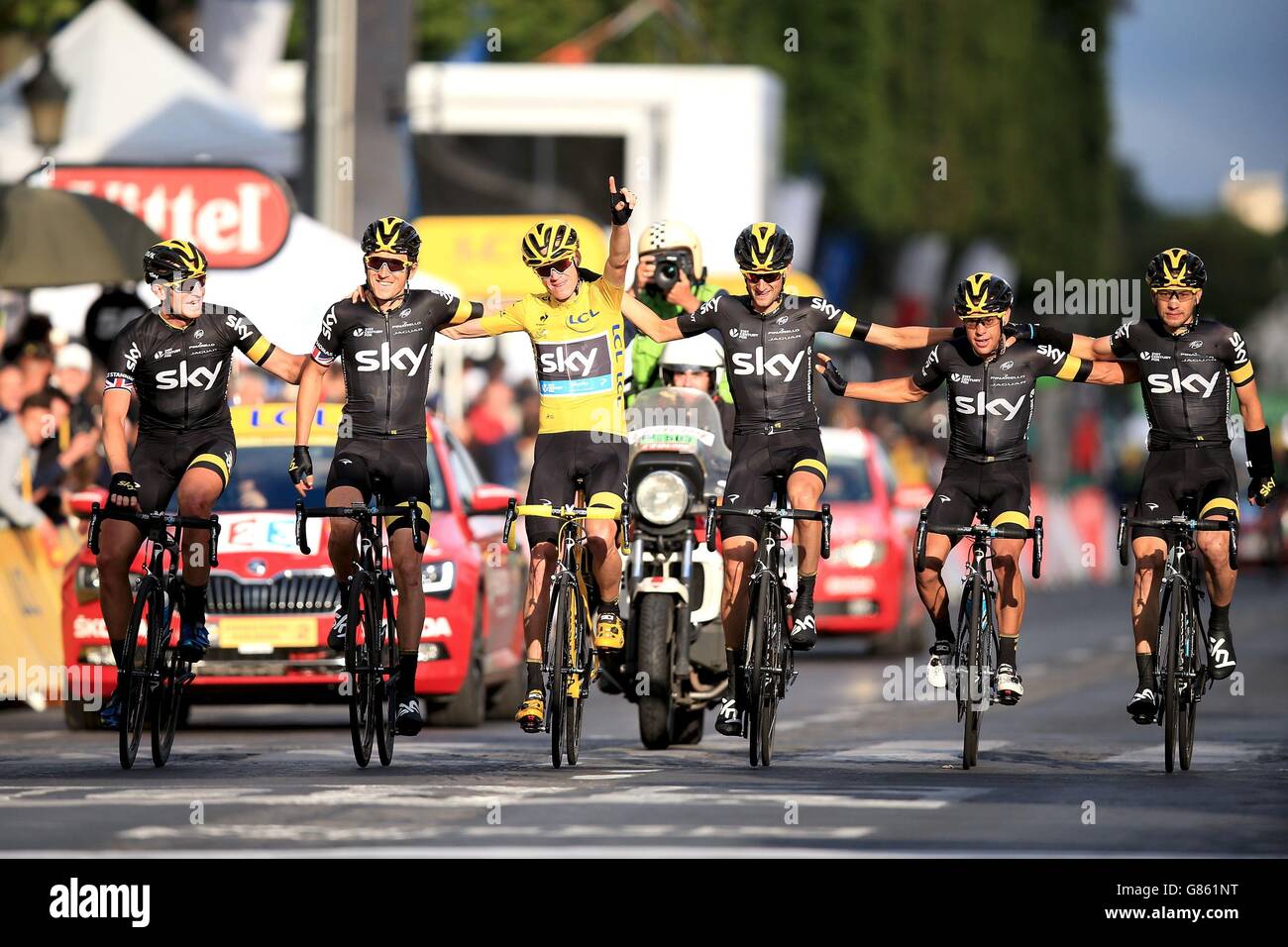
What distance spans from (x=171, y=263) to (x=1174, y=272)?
15.1ft

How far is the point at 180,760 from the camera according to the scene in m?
15.3

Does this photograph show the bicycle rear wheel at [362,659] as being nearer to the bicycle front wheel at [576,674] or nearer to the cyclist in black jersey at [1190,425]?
the bicycle front wheel at [576,674]

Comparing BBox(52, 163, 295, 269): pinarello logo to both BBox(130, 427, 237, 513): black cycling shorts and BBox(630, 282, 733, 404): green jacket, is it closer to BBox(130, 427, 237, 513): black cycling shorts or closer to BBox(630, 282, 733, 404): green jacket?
BBox(630, 282, 733, 404): green jacket

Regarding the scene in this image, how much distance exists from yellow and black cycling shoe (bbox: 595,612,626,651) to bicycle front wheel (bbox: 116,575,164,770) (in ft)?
6.55

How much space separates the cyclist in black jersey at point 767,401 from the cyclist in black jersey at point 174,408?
2205 mm

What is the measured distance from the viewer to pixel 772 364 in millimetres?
15242

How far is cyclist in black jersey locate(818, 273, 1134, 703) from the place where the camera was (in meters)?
15.3

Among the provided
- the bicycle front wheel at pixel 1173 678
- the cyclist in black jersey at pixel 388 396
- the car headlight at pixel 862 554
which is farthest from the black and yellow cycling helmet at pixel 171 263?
the car headlight at pixel 862 554

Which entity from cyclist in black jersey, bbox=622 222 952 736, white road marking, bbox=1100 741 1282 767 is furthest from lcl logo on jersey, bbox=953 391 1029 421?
white road marking, bbox=1100 741 1282 767

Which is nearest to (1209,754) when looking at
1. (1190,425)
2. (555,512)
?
(1190,425)

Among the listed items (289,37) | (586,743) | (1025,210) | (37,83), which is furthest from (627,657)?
(1025,210)

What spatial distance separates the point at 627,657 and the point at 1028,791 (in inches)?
108

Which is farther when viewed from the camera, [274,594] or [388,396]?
[274,594]

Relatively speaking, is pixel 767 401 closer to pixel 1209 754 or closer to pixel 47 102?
pixel 1209 754
